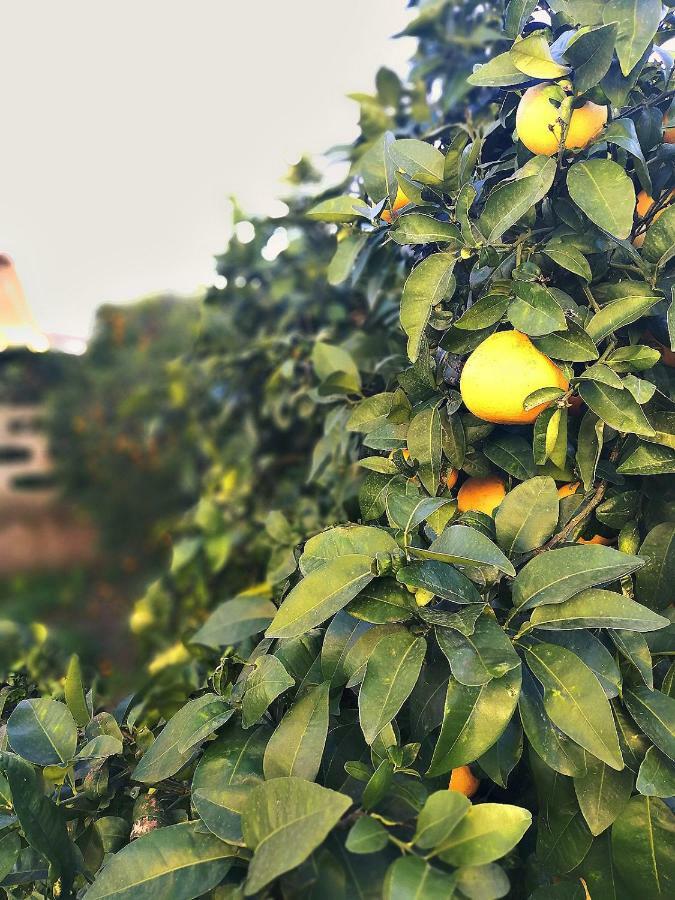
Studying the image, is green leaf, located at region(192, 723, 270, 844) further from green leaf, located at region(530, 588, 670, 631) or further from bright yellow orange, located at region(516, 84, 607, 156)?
bright yellow orange, located at region(516, 84, 607, 156)

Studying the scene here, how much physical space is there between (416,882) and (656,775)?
23 centimetres

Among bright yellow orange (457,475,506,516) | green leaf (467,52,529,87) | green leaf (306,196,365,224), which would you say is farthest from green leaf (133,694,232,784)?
green leaf (467,52,529,87)

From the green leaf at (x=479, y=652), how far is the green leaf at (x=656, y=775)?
140 millimetres

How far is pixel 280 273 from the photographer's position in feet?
5.55

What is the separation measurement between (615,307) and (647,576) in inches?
9.5

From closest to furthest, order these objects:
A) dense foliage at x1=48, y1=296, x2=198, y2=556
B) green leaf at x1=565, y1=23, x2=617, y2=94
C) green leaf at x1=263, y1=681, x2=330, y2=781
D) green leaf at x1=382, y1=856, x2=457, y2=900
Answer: green leaf at x1=382, y1=856, x2=457, y2=900 < green leaf at x1=263, y1=681, x2=330, y2=781 < green leaf at x1=565, y1=23, x2=617, y2=94 < dense foliage at x1=48, y1=296, x2=198, y2=556

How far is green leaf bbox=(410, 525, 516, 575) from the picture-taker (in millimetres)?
429

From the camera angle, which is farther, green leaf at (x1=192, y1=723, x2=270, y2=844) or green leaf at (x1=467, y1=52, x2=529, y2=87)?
green leaf at (x1=467, y1=52, x2=529, y2=87)

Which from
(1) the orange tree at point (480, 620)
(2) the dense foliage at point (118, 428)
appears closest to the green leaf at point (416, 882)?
(1) the orange tree at point (480, 620)

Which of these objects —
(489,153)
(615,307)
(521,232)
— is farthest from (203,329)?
(615,307)

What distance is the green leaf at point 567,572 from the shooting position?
435 millimetres

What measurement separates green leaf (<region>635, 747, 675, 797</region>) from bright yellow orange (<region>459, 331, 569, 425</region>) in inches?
11.6

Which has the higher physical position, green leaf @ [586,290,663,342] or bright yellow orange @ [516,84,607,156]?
bright yellow orange @ [516,84,607,156]

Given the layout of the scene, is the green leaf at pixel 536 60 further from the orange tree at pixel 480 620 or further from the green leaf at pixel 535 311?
the green leaf at pixel 535 311
